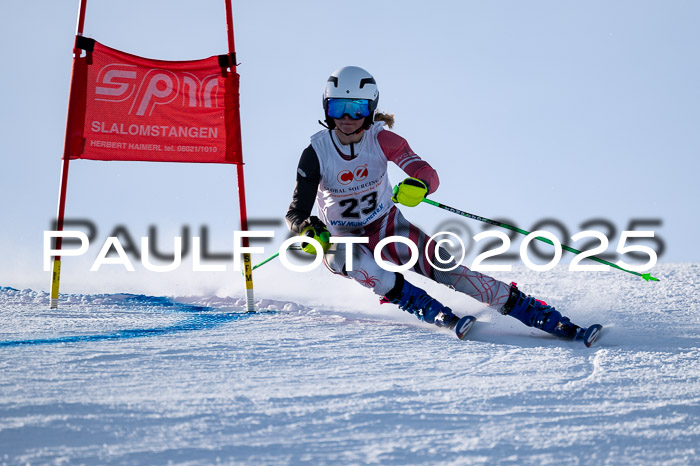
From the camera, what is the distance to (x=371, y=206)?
4.00 metres

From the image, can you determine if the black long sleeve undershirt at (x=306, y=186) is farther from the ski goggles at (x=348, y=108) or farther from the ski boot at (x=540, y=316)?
the ski boot at (x=540, y=316)

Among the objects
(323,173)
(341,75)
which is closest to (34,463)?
(323,173)

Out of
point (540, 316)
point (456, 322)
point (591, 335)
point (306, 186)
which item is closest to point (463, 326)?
point (456, 322)

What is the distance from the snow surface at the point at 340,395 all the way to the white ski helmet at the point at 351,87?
125 cm

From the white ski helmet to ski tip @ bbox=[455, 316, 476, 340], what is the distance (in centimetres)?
126

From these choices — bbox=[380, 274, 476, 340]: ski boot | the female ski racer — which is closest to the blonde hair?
the female ski racer

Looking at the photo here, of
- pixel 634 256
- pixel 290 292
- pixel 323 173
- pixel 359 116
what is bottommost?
pixel 290 292

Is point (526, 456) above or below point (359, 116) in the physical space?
below

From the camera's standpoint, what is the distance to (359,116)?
388 centimetres

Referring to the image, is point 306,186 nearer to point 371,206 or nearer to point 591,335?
point 371,206

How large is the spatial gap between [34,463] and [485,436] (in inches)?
44.9

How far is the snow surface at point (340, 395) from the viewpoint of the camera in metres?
1.76

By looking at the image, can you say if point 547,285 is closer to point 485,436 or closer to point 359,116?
point 359,116

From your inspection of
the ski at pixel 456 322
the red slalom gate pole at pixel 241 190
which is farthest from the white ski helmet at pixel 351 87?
the red slalom gate pole at pixel 241 190
